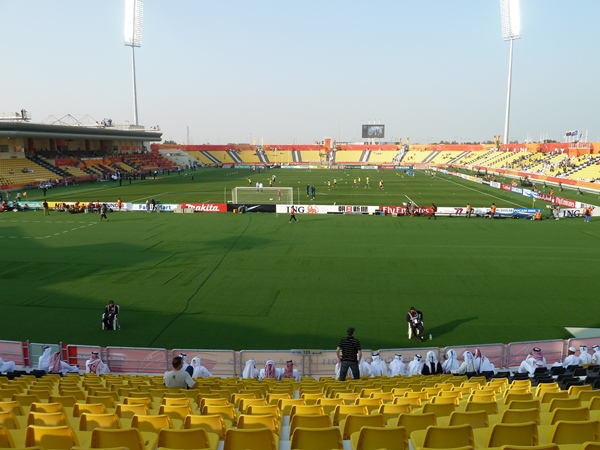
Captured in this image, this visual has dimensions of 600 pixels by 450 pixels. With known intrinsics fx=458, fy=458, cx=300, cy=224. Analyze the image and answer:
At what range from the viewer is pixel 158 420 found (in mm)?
5160

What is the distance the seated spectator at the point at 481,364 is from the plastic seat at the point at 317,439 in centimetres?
841

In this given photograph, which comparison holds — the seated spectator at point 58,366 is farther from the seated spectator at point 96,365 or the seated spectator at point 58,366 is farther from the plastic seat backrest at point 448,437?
the plastic seat backrest at point 448,437

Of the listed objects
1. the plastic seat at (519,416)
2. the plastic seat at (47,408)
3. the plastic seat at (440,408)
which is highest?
the plastic seat at (519,416)

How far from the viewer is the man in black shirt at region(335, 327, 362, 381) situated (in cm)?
1055

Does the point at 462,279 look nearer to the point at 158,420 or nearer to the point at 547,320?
the point at 547,320

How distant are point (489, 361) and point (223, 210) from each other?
33.2 metres

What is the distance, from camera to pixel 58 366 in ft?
39.7

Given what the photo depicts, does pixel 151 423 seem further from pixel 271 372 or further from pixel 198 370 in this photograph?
pixel 271 372

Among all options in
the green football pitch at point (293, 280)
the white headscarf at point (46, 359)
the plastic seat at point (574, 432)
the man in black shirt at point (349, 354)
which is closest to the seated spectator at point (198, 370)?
the green football pitch at point (293, 280)

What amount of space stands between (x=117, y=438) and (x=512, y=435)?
3.84 m

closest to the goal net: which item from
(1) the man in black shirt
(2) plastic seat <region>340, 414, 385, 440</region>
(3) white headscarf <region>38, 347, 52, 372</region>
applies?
(3) white headscarf <region>38, 347, 52, 372</region>

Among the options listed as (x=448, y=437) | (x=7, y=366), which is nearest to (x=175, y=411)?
(x=448, y=437)

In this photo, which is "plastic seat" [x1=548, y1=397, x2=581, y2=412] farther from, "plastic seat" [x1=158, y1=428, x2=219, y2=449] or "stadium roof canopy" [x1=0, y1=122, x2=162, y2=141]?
"stadium roof canopy" [x1=0, y1=122, x2=162, y2=141]

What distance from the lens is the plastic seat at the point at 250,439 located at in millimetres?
4595
